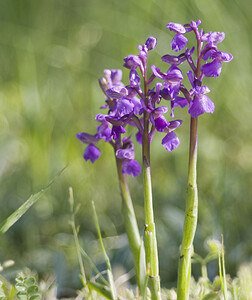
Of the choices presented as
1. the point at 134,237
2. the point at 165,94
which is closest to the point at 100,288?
the point at 134,237

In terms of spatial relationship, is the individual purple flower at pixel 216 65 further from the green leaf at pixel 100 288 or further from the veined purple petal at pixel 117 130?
the green leaf at pixel 100 288

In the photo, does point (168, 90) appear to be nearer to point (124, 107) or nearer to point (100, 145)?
point (124, 107)

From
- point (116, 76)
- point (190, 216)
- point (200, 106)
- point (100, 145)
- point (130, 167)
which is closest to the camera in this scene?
point (200, 106)

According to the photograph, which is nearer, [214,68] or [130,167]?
[214,68]

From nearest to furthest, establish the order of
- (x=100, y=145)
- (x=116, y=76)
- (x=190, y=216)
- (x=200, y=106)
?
(x=200, y=106)
(x=190, y=216)
(x=116, y=76)
(x=100, y=145)

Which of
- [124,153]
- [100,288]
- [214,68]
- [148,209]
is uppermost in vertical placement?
[214,68]

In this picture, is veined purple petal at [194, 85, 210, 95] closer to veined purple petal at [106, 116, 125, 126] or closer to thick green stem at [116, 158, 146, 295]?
veined purple petal at [106, 116, 125, 126]
